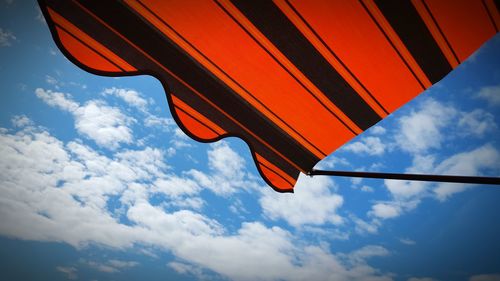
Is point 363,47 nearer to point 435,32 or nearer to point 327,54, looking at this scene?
point 327,54

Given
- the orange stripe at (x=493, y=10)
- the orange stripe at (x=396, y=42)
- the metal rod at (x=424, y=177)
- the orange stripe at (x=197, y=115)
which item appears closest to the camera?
the metal rod at (x=424, y=177)

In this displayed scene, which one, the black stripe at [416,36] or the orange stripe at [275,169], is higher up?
the black stripe at [416,36]

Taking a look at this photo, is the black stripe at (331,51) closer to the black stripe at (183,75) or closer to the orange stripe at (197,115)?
the black stripe at (183,75)

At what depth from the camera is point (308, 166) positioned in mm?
2232

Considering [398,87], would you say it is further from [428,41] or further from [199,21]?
[199,21]

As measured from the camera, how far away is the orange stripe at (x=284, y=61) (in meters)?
1.48

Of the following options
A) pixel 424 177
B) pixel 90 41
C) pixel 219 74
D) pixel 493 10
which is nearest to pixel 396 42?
pixel 493 10

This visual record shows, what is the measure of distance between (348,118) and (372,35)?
62 centimetres

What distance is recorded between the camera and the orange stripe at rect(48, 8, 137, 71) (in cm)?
142

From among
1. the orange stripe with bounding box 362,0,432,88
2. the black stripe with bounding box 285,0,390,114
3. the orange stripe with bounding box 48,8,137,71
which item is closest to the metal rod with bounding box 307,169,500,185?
the black stripe with bounding box 285,0,390,114

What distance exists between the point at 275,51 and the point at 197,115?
2.35ft

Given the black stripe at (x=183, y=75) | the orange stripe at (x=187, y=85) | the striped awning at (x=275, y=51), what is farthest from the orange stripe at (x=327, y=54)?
the orange stripe at (x=187, y=85)

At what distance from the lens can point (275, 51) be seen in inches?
65.2

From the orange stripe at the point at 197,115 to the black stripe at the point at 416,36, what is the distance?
1.28 metres
